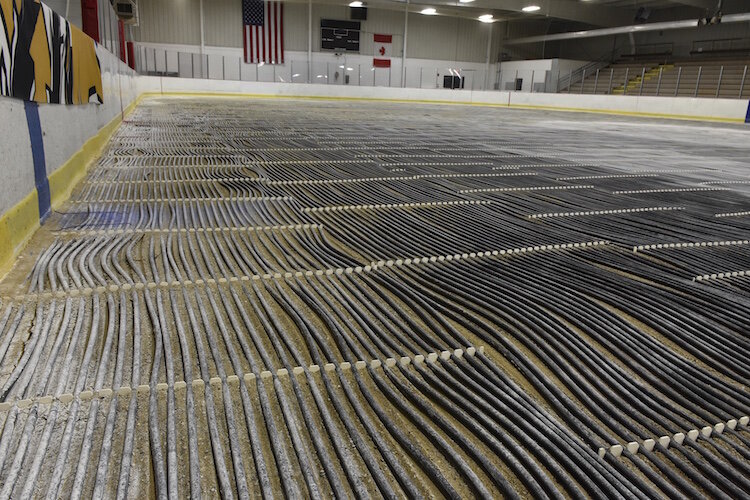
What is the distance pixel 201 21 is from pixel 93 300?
34.8m

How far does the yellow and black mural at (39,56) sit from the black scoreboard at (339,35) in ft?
103

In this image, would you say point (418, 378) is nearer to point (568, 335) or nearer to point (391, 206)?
point (568, 335)

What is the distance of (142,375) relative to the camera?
2.29 m

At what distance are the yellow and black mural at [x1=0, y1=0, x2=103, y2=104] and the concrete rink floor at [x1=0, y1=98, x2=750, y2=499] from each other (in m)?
0.99

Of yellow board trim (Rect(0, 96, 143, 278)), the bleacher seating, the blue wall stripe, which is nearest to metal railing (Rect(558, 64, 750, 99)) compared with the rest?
the bleacher seating

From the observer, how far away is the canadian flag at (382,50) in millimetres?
37844

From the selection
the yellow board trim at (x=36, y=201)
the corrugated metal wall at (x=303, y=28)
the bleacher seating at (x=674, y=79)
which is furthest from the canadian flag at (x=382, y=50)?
the yellow board trim at (x=36, y=201)

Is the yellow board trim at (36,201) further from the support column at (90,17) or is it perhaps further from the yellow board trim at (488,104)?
the yellow board trim at (488,104)

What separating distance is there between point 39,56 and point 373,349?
3799mm

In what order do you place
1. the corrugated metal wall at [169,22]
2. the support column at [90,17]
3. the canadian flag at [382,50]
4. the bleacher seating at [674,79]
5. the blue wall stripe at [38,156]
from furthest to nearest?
the canadian flag at [382,50]
the corrugated metal wall at [169,22]
the bleacher seating at [674,79]
the support column at [90,17]
the blue wall stripe at [38,156]

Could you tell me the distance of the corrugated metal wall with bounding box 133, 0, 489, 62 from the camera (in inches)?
1309

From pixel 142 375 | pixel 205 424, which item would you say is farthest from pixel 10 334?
pixel 205 424

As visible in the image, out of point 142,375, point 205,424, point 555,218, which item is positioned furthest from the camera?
point 555,218

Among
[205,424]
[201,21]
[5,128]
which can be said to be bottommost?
[205,424]
